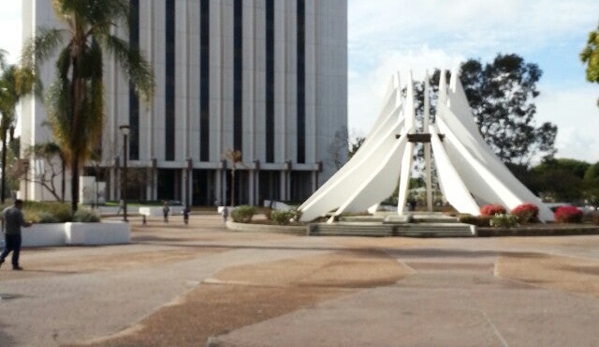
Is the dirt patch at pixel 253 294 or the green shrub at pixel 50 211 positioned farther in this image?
the green shrub at pixel 50 211

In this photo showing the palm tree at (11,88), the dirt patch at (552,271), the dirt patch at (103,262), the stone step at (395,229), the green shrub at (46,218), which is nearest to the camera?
the dirt patch at (552,271)

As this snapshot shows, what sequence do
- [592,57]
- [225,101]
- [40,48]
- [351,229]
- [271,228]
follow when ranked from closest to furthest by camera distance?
1. [592,57]
2. [40,48]
3. [351,229]
4. [271,228]
5. [225,101]

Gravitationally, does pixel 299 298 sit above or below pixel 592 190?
below

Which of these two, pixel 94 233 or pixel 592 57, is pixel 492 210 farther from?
pixel 592 57

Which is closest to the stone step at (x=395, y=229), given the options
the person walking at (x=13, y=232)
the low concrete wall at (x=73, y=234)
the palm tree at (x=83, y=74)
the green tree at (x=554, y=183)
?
the low concrete wall at (x=73, y=234)

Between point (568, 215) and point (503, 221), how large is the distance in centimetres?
549

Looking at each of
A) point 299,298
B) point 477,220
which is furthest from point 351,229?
point 299,298

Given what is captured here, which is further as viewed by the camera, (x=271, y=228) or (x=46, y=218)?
(x=271, y=228)

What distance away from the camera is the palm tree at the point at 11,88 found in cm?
2775

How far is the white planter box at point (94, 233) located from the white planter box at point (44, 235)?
8.1 inches

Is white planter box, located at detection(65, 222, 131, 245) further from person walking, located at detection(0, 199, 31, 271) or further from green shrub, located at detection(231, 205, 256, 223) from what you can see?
green shrub, located at detection(231, 205, 256, 223)

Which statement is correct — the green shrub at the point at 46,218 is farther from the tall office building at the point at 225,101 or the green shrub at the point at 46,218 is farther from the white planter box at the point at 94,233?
the tall office building at the point at 225,101

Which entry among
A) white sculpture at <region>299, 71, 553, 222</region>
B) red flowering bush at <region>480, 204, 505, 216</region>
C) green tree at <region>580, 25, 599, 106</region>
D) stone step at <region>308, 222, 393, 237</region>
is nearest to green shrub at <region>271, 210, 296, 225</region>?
white sculpture at <region>299, 71, 553, 222</region>

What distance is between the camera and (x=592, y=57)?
11.8 m
